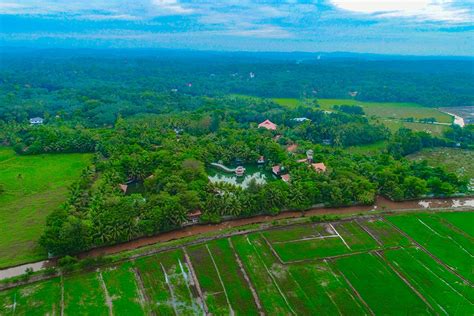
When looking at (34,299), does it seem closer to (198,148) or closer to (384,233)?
(384,233)

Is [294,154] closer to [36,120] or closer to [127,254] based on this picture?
[127,254]

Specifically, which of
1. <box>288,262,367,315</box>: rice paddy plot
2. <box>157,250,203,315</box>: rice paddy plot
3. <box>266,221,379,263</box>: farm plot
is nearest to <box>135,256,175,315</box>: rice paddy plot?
<box>157,250,203,315</box>: rice paddy plot

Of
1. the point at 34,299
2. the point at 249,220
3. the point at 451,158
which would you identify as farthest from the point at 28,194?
the point at 451,158

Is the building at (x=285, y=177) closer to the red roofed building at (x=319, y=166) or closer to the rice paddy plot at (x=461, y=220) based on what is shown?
the red roofed building at (x=319, y=166)

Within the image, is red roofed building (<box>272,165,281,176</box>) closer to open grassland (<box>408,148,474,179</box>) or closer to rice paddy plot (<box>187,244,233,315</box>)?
rice paddy plot (<box>187,244,233,315</box>)

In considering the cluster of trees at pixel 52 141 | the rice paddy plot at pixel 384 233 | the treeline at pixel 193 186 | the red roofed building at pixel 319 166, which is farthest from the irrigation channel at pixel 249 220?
the cluster of trees at pixel 52 141

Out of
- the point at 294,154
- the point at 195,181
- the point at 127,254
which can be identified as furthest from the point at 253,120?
the point at 127,254
